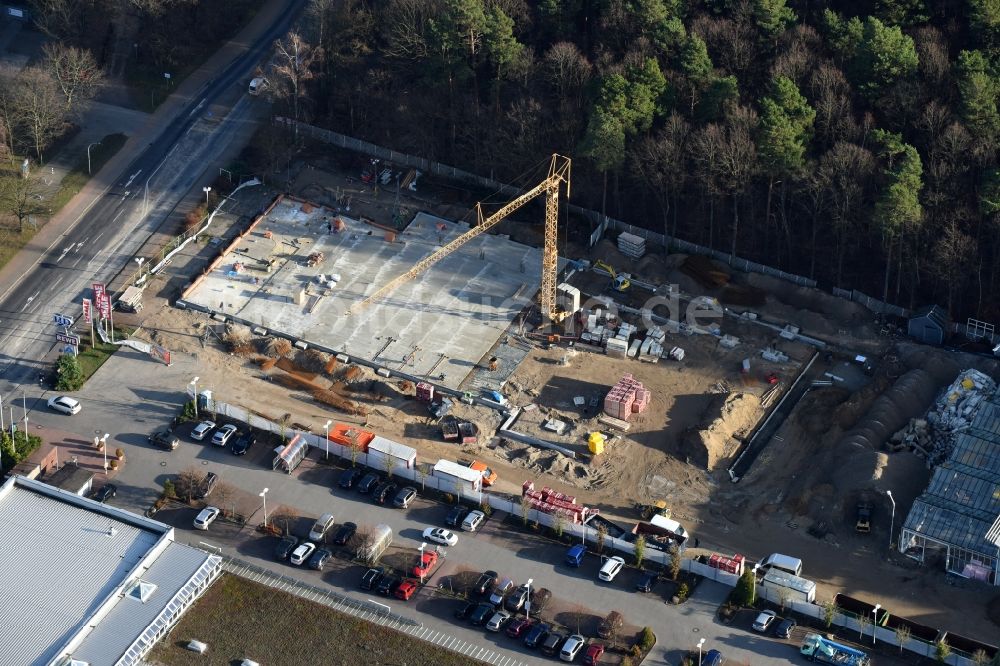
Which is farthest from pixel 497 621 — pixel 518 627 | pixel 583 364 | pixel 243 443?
pixel 583 364

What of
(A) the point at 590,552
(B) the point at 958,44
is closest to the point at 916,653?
(A) the point at 590,552

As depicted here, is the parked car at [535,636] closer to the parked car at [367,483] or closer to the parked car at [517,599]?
the parked car at [517,599]

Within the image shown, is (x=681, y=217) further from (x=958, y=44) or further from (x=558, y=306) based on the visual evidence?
(x=958, y=44)

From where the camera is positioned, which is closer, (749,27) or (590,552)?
(590,552)

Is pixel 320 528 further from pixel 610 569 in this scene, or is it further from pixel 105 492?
pixel 610 569

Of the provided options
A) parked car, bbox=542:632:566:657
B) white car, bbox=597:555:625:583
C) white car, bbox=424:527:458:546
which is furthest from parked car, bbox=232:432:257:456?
parked car, bbox=542:632:566:657

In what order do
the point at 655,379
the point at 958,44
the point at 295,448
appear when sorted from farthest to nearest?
the point at 958,44
the point at 655,379
the point at 295,448

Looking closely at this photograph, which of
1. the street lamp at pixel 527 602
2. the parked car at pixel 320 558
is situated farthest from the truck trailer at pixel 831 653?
the parked car at pixel 320 558
